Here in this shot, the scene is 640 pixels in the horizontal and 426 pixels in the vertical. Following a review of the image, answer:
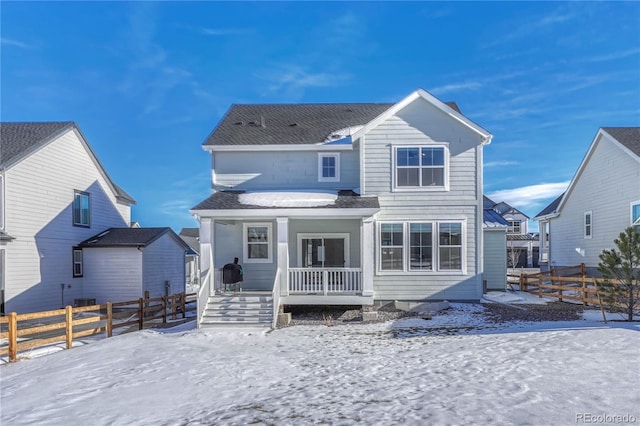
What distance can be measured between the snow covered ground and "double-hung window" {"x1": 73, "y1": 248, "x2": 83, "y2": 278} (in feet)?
32.2

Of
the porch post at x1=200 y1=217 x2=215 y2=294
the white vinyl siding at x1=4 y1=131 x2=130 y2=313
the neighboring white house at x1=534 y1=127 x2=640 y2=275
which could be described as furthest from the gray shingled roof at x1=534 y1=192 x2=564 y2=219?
the white vinyl siding at x1=4 y1=131 x2=130 y2=313

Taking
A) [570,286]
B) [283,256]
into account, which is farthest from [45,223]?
[570,286]

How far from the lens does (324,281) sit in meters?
12.8

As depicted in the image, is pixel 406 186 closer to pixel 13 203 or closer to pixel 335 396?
pixel 335 396

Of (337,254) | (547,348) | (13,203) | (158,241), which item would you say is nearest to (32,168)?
(13,203)

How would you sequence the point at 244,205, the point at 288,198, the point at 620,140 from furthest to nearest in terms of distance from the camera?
the point at 620,140 → the point at 288,198 → the point at 244,205

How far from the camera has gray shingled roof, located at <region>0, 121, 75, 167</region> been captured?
16.0 m

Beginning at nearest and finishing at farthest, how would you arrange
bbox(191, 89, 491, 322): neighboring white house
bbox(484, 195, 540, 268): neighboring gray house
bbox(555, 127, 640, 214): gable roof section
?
1. bbox(191, 89, 491, 322): neighboring white house
2. bbox(555, 127, 640, 214): gable roof section
3. bbox(484, 195, 540, 268): neighboring gray house

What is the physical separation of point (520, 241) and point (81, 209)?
40.5 metres

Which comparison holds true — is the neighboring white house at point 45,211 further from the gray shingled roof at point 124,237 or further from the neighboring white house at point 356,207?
the neighboring white house at point 356,207

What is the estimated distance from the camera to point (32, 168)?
54.0 feet

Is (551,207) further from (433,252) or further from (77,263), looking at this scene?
(77,263)

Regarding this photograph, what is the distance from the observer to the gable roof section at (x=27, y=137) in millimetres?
15914
